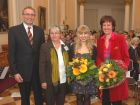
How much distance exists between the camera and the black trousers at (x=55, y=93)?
352 cm

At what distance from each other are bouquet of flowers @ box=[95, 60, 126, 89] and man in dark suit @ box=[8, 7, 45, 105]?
103 cm

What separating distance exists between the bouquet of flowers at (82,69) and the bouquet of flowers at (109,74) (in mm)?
116

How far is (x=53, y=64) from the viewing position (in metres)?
3.42

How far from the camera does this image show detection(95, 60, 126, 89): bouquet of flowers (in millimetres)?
2998

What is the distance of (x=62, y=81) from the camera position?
352cm

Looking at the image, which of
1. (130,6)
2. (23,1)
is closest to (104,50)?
(23,1)

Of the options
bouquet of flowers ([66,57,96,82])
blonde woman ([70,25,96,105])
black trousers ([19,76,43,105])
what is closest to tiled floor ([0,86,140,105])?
black trousers ([19,76,43,105])

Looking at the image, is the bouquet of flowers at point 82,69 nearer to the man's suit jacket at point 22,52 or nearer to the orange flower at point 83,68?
the orange flower at point 83,68

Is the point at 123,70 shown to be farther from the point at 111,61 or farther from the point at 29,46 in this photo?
the point at 29,46

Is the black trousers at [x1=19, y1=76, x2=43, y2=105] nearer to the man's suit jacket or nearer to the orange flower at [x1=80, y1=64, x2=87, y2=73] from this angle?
the man's suit jacket

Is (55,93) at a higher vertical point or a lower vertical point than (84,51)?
lower

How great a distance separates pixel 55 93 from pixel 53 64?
0.47 meters

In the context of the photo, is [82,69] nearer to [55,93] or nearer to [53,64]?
[53,64]

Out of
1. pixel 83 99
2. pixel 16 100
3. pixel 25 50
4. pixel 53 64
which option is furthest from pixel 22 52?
pixel 16 100
